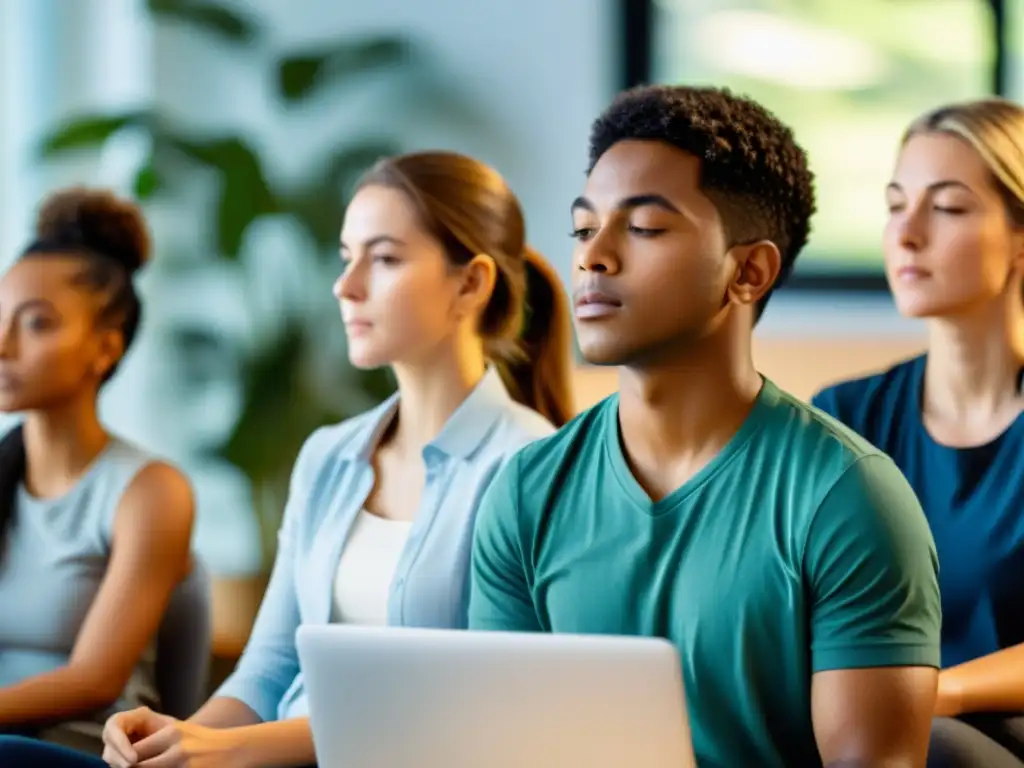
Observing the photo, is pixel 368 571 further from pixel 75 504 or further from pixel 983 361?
pixel 983 361

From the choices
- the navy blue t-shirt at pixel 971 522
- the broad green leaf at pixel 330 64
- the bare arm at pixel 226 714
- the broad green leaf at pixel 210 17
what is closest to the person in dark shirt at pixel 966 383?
the navy blue t-shirt at pixel 971 522

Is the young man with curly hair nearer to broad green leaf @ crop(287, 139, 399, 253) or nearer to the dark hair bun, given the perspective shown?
the dark hair bun

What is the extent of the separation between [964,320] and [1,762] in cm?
118

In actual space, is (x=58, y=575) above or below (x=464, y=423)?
below

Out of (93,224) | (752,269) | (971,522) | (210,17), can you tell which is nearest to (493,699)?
(752,269)

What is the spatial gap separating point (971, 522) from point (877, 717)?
0.61m

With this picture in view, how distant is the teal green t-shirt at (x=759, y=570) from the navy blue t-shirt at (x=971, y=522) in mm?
478

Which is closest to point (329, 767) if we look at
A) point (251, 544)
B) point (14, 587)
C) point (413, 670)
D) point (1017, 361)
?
point (413, 670)

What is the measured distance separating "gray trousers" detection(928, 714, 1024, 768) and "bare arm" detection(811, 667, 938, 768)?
10.8 inches

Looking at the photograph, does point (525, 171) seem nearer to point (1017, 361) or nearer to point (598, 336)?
point (1017, 361)

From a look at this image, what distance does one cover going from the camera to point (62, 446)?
2059mm

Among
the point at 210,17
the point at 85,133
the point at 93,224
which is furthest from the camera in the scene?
the point at 210,17

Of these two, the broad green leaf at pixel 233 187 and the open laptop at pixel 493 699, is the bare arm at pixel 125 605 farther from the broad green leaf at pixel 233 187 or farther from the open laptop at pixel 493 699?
the broad green leaf at pixel 233 187

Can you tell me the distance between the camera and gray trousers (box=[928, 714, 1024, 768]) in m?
1.48
